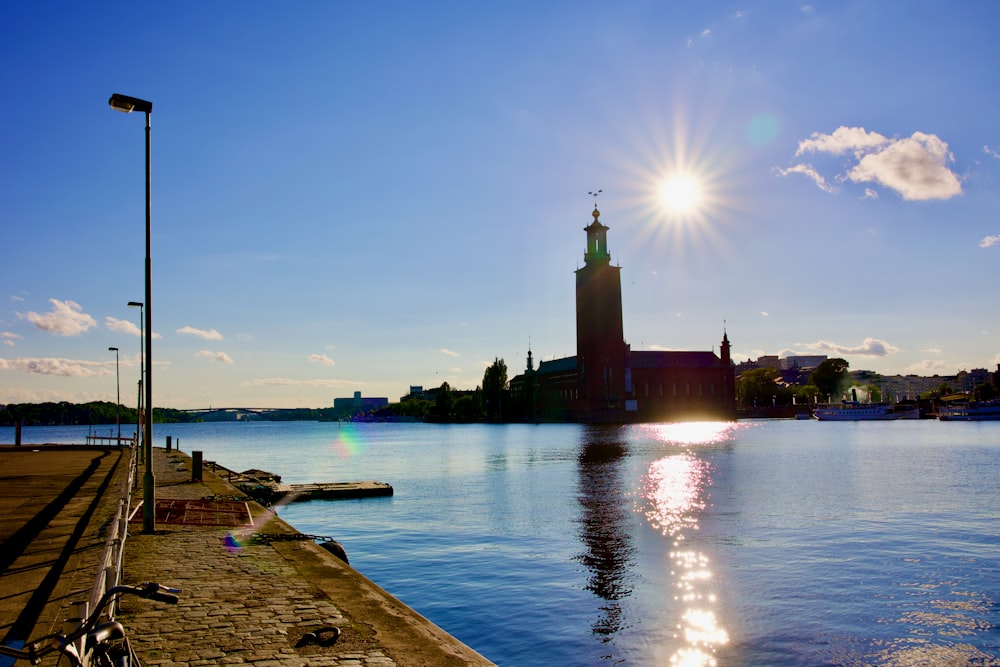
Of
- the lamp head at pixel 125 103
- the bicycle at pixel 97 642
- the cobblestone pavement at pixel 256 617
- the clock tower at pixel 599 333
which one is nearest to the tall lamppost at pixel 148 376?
the lamp head at pixel 125 103

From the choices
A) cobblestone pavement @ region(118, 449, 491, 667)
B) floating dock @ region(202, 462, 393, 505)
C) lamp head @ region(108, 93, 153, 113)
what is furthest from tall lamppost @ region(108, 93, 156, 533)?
floating dock @ region(202, 462, 393, 505)

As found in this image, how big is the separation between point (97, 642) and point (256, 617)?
282 inches

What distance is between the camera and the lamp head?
19.1m

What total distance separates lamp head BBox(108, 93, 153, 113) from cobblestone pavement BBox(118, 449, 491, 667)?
1159 cm

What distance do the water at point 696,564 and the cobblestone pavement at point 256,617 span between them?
448 cm

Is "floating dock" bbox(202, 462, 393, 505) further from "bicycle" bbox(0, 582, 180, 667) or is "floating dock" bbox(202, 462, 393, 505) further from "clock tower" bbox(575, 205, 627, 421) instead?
"clock tower" bbox(575, 205, 627, 421)

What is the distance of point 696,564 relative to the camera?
2527cm

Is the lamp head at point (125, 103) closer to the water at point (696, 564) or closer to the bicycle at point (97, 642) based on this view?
the water at point (696, 564)

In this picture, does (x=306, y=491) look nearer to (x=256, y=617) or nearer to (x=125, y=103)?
(x=125, y=103)

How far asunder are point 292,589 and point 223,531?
880 centimetres

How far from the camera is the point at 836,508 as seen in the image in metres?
38.2

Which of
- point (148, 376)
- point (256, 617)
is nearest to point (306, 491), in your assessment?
point (148, 376)

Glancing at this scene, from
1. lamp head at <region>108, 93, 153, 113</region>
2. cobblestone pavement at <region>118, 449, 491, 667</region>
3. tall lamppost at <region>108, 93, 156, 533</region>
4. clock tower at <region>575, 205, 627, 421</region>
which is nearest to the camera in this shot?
cobblestone pavement at <region>118, 449, 491, 667</region>

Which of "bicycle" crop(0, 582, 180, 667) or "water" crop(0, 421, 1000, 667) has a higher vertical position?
"bicycle" crop(0, 582, 180, 667)
